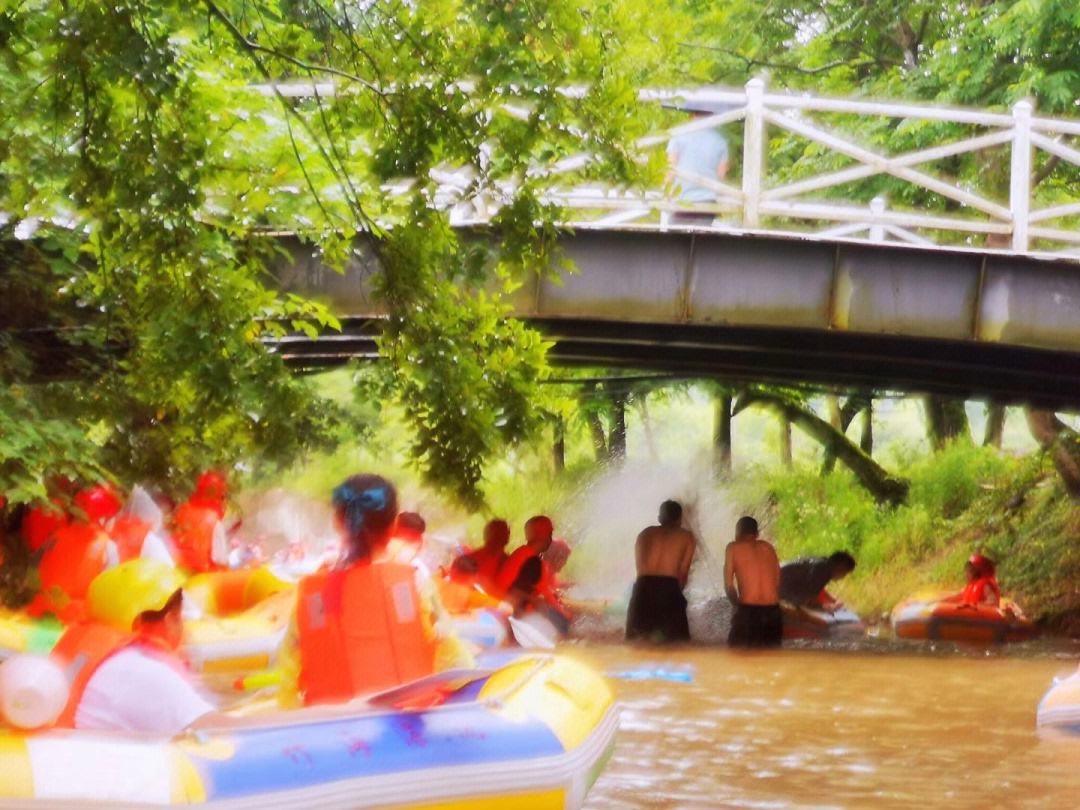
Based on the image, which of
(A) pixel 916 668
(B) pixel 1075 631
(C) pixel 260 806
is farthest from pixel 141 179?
(B) pixel 1075 631

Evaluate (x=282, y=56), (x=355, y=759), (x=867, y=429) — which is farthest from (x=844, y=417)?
(x=355, y=759)

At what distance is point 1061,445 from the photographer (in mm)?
24297

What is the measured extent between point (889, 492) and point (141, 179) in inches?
993

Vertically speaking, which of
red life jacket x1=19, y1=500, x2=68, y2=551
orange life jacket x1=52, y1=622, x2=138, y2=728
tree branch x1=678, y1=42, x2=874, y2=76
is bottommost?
orange life jacket x1=52, y1=622, x2=138, y2=728

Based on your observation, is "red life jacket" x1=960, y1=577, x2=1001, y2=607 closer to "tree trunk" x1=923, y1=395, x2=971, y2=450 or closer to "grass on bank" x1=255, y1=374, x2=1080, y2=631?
"grass on bank" x1=255, y1=374, x2=1080, y2=631

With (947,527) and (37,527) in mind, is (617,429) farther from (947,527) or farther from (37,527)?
(37,527)

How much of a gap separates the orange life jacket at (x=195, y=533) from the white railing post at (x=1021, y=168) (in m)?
6.99

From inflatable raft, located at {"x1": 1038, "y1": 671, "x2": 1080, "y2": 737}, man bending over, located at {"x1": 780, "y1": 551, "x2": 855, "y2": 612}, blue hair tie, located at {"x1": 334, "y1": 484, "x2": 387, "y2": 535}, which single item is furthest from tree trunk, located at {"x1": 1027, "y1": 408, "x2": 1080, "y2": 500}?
A: blue hair tie, located at {"x1": 334, "y1": 484, "x2": 387, "y2": 535}

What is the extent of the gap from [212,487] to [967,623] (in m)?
8.63

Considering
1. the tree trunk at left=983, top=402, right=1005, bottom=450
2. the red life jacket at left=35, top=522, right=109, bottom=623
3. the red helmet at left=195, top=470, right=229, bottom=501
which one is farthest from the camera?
the tree trunk at left=983, top=402, right=1005, bottom=450

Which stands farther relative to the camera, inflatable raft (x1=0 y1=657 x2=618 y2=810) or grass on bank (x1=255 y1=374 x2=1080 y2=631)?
grass on bank (x1=255 y1=374 x2=1080 y2=631)

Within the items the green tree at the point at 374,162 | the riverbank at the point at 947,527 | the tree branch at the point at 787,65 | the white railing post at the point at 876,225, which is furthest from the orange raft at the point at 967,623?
the green tree at the point at 374,162

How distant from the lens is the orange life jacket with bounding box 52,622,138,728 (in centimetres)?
623

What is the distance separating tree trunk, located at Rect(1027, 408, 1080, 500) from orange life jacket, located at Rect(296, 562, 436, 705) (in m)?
18.8
